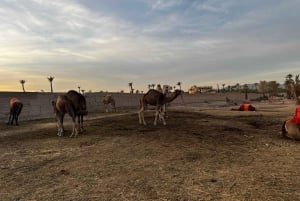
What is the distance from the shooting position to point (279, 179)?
7301mm

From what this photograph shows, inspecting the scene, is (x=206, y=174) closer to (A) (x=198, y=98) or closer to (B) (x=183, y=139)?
(B) (x=183, y=139)

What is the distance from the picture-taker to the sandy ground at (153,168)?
6.67m

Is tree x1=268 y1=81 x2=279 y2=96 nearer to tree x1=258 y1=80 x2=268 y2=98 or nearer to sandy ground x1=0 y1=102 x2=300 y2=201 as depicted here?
tree x1=258 y1=80 x2=268 y2=98

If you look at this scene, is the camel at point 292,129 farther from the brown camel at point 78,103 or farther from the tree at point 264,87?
the tree at point 264,87

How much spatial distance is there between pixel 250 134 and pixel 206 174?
692 cm

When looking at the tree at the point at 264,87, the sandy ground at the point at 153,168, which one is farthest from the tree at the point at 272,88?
the sandy ground at the point at 153,168

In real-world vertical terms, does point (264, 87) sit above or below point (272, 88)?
above

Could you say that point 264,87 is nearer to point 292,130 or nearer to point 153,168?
point 292,130

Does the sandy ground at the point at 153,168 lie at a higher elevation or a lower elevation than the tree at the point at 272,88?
lower

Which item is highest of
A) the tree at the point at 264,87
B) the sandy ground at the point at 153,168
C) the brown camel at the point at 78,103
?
the tree at the point at 264,87

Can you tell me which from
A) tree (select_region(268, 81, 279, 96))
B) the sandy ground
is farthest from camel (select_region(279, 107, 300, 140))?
tree (select_region(268, 81, 279, 96))

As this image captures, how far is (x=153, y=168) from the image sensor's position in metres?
8.44

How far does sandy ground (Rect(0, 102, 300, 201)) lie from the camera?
263 inches

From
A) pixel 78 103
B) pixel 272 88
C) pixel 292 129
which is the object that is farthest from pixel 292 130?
pixel 272 88
